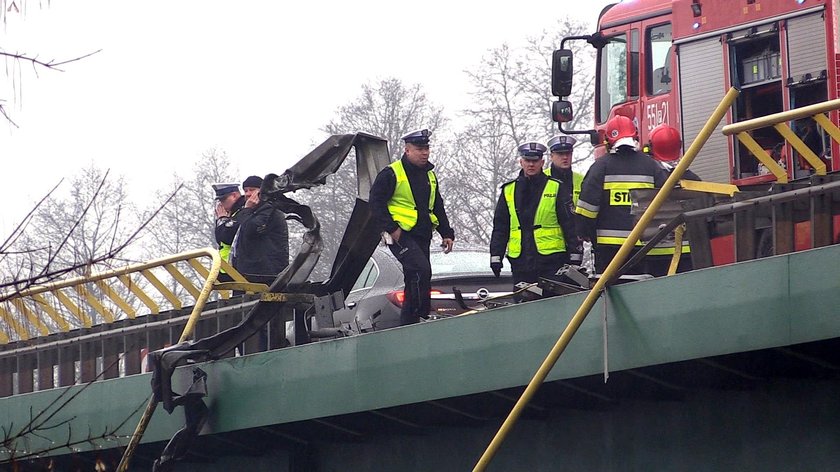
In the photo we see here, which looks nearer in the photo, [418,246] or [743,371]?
[743,371]

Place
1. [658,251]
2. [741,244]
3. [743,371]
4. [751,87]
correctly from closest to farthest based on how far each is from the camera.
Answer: [743,371] < [741,244] < [658,251] < [751,87]

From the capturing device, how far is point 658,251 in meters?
9.10

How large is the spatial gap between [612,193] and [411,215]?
1.39 metres

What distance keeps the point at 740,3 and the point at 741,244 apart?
13.4 ft

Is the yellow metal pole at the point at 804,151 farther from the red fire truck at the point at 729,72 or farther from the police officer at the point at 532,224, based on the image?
the police officer at the point at 532,224

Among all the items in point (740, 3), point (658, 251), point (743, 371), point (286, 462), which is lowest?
point (286, 462)

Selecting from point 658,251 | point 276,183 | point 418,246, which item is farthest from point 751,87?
point 276,183

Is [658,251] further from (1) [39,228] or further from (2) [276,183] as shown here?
(1) [39,228]

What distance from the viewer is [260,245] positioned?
35.4 ft

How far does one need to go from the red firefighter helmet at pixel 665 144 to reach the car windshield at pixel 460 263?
182cm

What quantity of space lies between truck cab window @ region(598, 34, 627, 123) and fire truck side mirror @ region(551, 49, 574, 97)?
686 millimetres

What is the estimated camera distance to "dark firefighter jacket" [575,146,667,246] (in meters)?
9.20

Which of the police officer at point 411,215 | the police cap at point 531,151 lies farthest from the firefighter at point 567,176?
the police officer at point 411,215

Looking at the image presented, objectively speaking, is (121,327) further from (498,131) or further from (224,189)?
(498,131)
